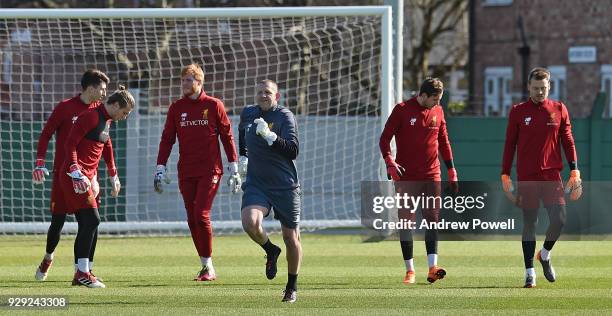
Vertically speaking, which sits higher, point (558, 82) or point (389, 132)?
point (558, 82)

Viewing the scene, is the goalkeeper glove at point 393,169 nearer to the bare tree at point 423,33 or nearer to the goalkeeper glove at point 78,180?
the goalkeeper glove at point 78,180

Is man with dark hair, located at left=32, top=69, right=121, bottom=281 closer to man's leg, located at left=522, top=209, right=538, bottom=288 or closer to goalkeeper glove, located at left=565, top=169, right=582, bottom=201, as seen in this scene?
man's leg, located at left=522, top=209, right=538, bottom=288

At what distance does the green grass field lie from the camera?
9875mm

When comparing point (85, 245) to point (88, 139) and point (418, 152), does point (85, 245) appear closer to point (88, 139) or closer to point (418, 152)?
point (88, 139)

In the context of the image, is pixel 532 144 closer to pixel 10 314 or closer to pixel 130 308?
pixel 130 308

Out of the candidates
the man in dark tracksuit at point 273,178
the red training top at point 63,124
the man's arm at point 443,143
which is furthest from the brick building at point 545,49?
the man in dark tracksuit at point 273,178

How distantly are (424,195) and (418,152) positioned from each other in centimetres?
39

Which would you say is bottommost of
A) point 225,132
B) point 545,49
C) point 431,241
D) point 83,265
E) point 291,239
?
point 83,265

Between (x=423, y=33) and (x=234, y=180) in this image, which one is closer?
(x=234, y=180)

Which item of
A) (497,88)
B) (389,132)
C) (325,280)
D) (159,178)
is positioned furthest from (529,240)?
(497,88)

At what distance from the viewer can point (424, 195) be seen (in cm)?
1170

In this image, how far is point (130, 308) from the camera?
9.69 meters

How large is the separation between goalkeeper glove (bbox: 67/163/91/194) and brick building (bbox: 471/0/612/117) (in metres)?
24.3

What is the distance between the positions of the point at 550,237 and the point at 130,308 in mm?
4006
